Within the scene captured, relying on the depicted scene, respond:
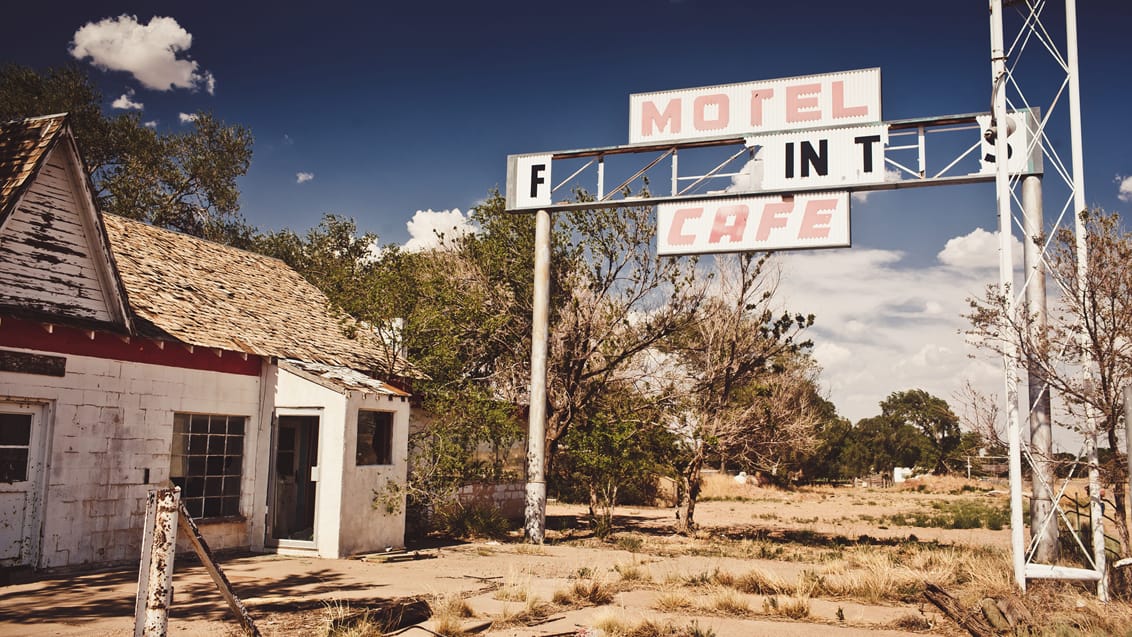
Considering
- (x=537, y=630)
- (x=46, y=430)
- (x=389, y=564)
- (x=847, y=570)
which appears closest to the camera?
(x=537, y=630)

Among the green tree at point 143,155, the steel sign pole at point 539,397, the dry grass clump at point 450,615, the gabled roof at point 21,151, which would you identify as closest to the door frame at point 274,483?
the steel sign pole at point 539,397

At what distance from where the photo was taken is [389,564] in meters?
→ 13.5

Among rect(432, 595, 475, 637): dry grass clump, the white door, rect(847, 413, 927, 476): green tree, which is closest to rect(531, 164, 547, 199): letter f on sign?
rect(432, 595, 475, 637): dry grass clump

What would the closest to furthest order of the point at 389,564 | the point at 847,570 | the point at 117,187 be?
the point at 847,570, the point at 389,564, the point at 117,187

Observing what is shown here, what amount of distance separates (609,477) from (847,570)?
7.47 metres

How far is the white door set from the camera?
11078 mm

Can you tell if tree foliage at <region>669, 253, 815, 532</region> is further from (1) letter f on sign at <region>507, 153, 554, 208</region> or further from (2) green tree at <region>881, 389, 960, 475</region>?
(2) green tree at <region>881, 389, 960, 475</region>

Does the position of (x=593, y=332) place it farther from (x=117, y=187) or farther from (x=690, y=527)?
(x=117, y=187)

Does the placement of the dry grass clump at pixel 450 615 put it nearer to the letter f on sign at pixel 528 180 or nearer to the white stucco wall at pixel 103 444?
the white stucco wall at pixel 103 444

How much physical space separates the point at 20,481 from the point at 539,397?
8.94 meters

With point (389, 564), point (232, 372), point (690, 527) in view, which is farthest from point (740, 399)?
point (232, 372)

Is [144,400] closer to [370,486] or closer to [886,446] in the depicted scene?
[370,486]

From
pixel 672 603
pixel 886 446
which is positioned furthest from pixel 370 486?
pixel 886 446

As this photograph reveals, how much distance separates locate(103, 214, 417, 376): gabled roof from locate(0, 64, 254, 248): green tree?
1609 centimetres
